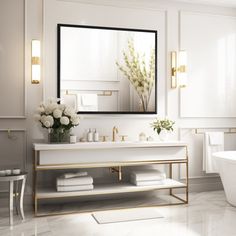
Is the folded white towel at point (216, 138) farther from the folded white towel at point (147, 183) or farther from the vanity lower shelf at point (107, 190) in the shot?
the folded white towel at point (147, 183)

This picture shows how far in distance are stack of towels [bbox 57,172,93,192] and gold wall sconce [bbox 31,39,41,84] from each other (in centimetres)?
112

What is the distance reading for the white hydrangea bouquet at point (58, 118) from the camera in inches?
143

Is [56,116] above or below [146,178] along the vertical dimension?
above

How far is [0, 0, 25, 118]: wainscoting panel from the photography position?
384cm

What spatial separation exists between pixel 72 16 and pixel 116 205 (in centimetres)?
227

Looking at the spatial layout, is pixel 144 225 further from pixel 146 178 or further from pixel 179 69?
pixel 179 69

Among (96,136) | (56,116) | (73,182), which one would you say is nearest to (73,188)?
(73,182)

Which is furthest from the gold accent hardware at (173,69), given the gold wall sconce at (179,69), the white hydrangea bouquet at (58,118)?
the white hydrangea bouquet at (58,118)

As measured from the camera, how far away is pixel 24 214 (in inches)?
142

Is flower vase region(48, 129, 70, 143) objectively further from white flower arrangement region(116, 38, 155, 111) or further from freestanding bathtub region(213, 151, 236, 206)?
freestanding bathtub region(213, 151, 236, 206)

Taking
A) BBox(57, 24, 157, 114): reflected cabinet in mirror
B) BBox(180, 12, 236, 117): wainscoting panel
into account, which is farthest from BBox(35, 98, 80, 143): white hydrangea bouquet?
BBox(180, 12, 236, 117): wainscoting panel

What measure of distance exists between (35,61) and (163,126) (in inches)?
65.6

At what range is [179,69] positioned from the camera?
14.4ft

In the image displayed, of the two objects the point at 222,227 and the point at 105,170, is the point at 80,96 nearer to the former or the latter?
the point at 105,170
